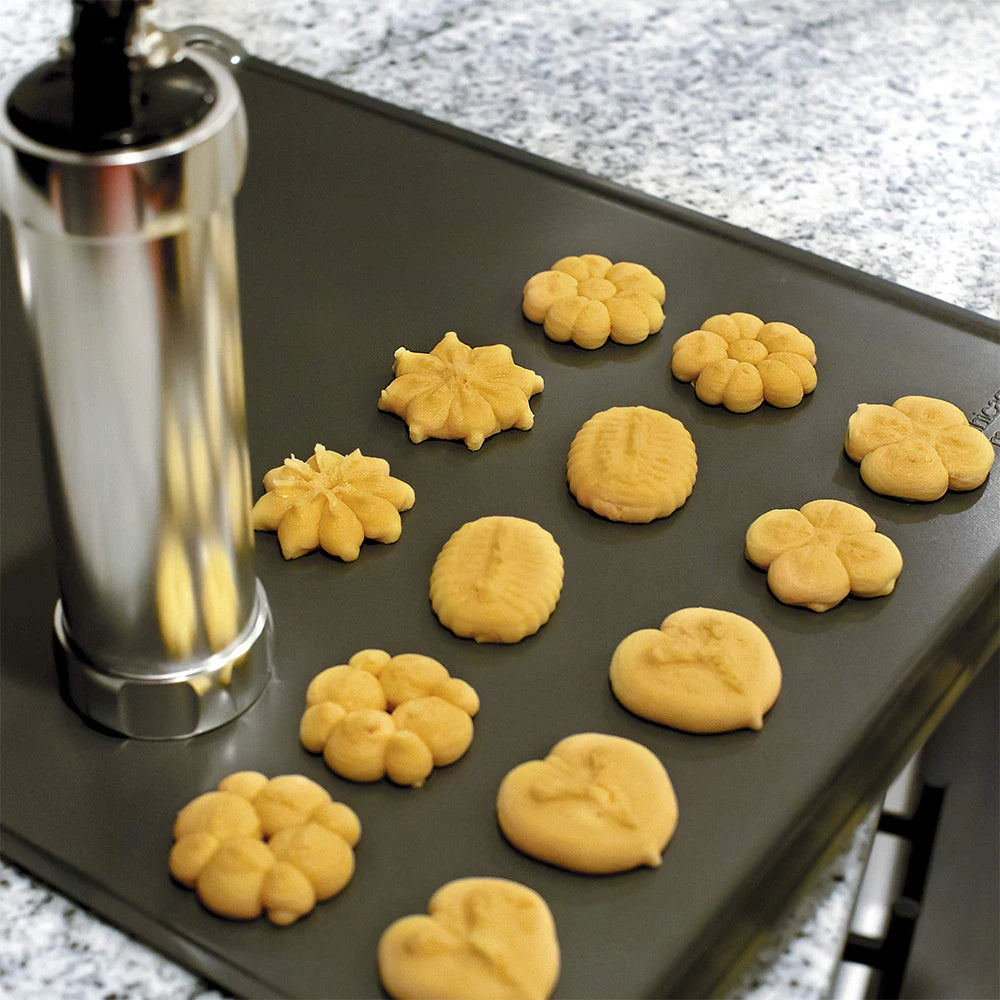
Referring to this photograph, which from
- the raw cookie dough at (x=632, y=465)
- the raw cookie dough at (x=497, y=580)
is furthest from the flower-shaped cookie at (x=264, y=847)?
the raw cookie dough at (x=632, y=465)

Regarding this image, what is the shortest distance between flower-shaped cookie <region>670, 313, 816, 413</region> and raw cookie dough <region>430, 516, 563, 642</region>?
0.59 feet

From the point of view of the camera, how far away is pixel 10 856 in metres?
0.59

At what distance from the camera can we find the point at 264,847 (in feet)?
1.88

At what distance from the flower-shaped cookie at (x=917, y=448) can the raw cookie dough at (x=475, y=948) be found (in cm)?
37

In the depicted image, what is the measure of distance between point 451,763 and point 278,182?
0.53m

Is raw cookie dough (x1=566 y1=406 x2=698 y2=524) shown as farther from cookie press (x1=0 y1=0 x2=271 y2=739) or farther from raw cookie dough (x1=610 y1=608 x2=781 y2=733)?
cookie press (x1=0 y1=0 x2=271 y2=739)

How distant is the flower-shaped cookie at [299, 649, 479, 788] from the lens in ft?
2.03

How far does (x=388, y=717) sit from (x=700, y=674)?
16cm

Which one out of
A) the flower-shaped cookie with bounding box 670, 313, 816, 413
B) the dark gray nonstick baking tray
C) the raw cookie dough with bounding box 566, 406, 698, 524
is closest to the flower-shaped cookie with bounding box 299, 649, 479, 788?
the dark gray nonstick baking tray

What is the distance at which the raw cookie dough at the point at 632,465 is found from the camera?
77 centimetres

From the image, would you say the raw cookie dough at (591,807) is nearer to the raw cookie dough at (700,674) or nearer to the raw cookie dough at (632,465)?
the raw cookie dough at (700,674)

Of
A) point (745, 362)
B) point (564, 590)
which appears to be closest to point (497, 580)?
point (564, 590)

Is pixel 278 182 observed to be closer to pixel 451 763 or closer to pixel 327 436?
pixel 327 436

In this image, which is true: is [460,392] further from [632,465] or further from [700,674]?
[700,674]
